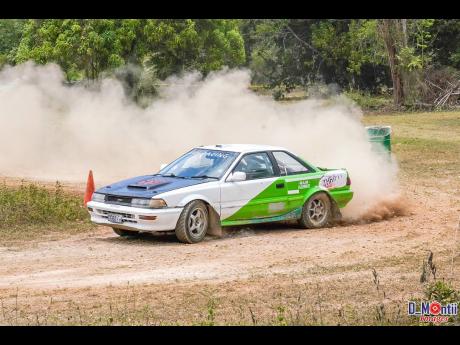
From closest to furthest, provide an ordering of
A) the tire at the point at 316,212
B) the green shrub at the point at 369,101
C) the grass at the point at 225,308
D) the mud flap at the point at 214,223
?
1. the grass at the point at 225,308
2. the mud flap at the point at 214,223
3. the tire at the point at 316,212
4. the green shrub at the point at 369,101

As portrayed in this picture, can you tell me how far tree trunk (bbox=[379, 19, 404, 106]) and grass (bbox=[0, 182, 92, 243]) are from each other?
32606 mm

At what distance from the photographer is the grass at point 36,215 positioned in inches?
610

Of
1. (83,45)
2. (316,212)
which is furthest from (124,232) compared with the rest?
(83,45)

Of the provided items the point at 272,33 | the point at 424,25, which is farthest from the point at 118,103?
the point at 272,33

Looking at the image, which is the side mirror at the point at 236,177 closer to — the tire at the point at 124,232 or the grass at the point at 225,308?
the tire at the point at 124,232

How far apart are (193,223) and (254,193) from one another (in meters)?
1.26

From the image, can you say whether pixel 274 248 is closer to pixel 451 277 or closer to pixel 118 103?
pixel 451 277

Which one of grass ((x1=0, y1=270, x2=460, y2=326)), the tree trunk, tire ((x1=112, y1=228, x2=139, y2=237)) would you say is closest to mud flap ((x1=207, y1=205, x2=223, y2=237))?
tire ((x1=112, y1=228, x2=139, y2=237))

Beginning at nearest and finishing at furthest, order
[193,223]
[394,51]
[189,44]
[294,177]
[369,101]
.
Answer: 1. [193,223]
2. [294,177]
3. [189,44]
4. [394,51]
5. [369,101]

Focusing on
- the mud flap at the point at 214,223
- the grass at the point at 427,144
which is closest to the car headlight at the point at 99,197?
the mud flap at the point at 214,223

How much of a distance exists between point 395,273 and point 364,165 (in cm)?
662

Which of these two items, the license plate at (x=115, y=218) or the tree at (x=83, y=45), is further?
the tree at (x=83, y=45)

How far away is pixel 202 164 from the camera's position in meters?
15.2

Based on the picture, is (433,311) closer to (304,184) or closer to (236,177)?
(236,177)
